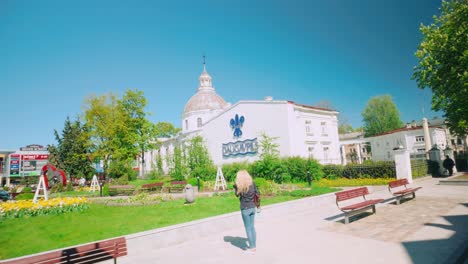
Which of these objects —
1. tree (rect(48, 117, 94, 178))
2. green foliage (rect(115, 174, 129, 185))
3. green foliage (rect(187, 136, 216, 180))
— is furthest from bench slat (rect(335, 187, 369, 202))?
tree (rect(48, 117, 94, 178))

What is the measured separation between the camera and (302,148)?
1150 inches

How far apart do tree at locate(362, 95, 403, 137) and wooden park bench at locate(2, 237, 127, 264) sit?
2547 inches

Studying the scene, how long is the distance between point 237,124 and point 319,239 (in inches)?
1064

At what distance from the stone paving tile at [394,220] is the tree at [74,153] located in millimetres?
39333

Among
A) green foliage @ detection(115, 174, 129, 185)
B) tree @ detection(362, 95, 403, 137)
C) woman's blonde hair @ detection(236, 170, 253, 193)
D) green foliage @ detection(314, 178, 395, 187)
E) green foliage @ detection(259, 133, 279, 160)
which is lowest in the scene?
green foliage @ detection(314, 178, 395, 187)

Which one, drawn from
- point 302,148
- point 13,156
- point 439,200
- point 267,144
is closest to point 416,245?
point 439,200

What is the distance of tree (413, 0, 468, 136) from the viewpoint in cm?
1593

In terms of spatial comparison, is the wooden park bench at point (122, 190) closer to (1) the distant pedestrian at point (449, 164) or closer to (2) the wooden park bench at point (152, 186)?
(2) the wooden park bench at point (152, 186)

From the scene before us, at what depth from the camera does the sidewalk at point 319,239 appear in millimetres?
5355

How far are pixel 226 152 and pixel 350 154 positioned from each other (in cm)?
5515

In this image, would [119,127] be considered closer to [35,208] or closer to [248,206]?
[35,208]

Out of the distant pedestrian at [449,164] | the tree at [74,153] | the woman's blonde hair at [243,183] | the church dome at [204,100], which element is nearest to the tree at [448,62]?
the distant pedestrian at [449,164]

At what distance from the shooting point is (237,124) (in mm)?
33375

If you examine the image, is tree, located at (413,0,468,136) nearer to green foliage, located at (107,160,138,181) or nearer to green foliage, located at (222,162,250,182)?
A: green foliage, located at (222,162,250,182)
